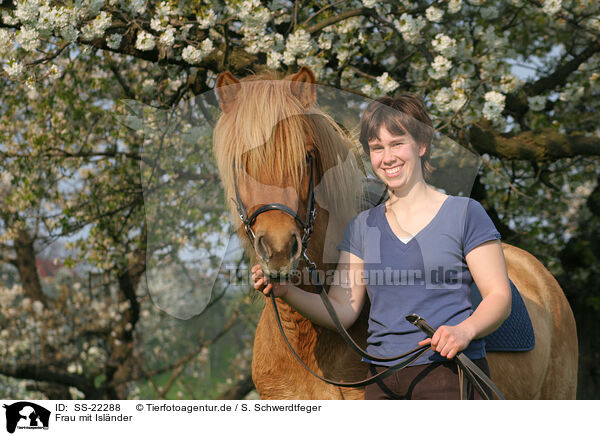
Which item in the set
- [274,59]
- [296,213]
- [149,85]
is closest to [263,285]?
[296,213]

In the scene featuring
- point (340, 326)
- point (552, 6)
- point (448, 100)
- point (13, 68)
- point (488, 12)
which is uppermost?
point (488, 12)

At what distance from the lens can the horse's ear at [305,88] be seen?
92.0 inches

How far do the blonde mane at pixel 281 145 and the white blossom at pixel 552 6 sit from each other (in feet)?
11.5

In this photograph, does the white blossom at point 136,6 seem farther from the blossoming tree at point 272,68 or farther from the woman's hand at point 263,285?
the woman's hand at point 263,285

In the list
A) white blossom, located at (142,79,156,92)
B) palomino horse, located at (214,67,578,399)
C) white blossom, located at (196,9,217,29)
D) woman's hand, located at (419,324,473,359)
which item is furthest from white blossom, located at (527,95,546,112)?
woman's hand, located at (419,324,473,359)

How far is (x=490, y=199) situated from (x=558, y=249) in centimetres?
182

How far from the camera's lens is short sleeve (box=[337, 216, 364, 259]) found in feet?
7.35

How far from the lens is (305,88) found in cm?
234

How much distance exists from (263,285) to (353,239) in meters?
0.44

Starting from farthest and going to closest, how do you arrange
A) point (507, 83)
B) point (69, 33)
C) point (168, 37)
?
point (507, 83) < point (168, 37) < point (69, 33)

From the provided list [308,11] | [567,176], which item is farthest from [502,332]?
[567,176]

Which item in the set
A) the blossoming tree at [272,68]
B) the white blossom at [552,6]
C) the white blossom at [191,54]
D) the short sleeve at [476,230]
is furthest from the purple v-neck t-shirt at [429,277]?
the white blossom at [552,6]
